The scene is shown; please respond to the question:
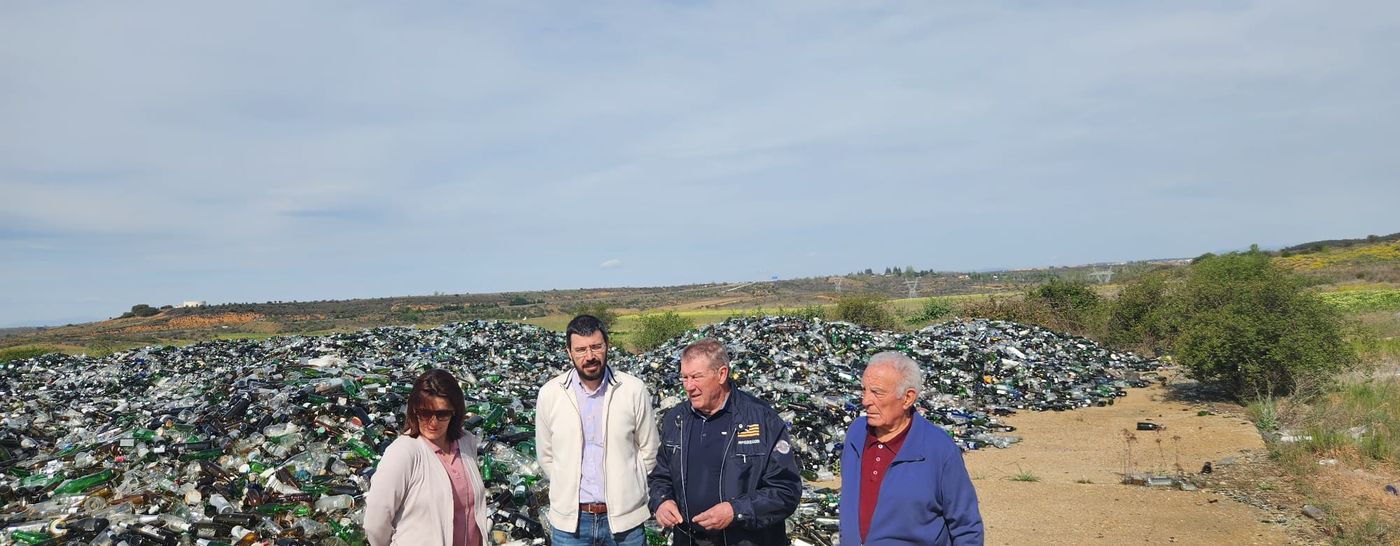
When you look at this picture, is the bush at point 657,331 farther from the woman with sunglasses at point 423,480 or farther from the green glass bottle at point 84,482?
the woman with sunglasses at point 423,480

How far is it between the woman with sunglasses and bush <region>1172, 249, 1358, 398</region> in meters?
12.7

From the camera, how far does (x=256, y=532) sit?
5.41 m

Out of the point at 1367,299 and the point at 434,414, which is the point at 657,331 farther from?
the point at 1367,299

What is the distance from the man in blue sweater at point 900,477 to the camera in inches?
109

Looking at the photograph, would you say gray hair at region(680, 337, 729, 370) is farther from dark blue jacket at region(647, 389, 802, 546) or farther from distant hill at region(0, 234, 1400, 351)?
distant hill at region(0, 234, 1400, 351)

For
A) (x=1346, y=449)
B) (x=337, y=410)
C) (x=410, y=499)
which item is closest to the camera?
(x=410, y=499)

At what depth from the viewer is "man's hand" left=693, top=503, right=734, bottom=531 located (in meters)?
3.06

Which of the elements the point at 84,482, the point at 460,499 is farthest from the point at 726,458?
the point at 84,482

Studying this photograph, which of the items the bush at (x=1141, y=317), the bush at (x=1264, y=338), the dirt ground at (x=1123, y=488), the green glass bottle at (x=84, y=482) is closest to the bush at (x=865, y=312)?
the bush at (x=1141, y=317)

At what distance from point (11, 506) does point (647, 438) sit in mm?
5878

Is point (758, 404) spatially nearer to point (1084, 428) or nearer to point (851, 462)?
point (851, 462)

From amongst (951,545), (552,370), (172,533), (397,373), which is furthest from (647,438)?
(552,370)

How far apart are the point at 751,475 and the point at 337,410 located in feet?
20.7

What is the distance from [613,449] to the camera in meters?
3.40
